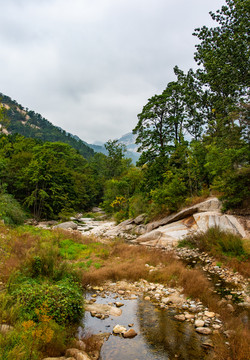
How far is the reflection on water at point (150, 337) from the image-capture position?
468 centimetres

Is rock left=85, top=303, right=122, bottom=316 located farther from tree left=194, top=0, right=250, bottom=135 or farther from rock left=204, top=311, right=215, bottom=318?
tree left=194, top=0, right=250, bottom=135

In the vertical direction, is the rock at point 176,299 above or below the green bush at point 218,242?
below

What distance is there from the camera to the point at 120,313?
657cm

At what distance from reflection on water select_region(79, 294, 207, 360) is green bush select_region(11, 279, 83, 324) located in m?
0.47

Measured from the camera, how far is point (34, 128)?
393ft

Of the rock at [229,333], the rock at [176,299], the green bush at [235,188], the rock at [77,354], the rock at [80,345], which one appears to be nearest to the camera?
the rock at [77,354]

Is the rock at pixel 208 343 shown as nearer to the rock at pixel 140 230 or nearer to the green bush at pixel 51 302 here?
the green bush at pixel 51 302

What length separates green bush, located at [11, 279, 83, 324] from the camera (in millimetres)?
5301

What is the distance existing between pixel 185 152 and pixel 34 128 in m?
115

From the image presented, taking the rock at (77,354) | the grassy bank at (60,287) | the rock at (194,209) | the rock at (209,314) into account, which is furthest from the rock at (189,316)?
the rock at (194,209)

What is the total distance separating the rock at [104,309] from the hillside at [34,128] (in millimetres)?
109197

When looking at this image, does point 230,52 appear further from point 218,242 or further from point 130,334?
point 130,334

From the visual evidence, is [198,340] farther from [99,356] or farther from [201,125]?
[201,125]

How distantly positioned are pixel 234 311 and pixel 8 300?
235 inches
